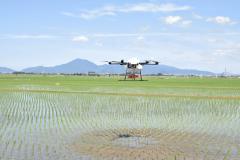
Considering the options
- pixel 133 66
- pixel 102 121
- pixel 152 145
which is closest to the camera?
pixel 152 145

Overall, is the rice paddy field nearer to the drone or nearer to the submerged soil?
the submerged soil

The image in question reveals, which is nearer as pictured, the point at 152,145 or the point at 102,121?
the point at 152,145

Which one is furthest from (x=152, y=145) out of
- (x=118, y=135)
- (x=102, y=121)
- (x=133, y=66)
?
(x=133, y=66)

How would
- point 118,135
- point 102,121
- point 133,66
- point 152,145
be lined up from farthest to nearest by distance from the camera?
point 133,66 < point 102,121 < point 118,135 < point 152,145

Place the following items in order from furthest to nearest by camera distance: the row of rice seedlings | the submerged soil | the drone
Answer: the drone < the row of rice seedlings < the submerged soil

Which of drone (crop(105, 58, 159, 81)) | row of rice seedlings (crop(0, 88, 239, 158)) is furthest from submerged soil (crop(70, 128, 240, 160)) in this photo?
drone (crop(105, 58, 159, 81))

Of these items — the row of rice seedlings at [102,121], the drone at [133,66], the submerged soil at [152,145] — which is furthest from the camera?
the drone at [133,66]

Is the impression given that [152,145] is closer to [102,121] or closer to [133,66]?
[102,121]

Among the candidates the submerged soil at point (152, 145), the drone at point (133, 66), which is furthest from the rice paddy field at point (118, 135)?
the drone at point (133, 66)

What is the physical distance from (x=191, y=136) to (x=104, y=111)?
320 inches

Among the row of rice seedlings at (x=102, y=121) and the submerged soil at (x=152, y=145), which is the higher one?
the row of rice seedlings at (x=102, y=121)

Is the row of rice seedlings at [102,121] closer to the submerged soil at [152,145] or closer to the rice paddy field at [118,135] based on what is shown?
the rice paddy field at [118,135]

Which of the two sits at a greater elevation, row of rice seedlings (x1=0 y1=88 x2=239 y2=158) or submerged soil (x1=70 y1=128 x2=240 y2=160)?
row of rice seedlings (x1=0 y1=88 x2=239 y2=158)

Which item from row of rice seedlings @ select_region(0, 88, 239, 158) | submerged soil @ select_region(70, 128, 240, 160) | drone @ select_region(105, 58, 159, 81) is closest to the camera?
submerged soil @ select_region(70, 128, 240, 160)
